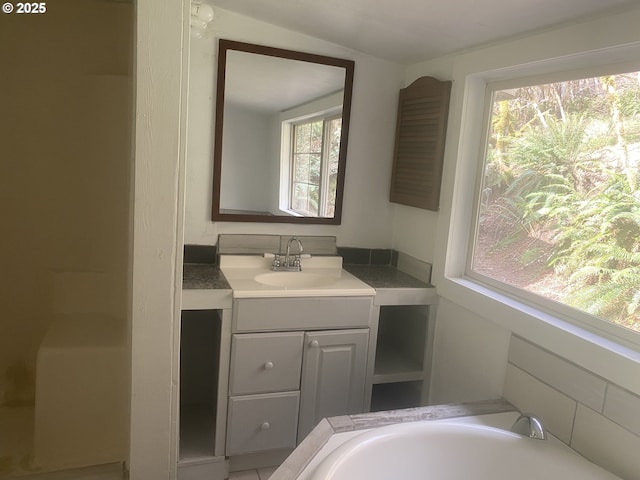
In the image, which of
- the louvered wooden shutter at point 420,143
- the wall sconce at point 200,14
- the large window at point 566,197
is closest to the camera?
the large window at point 566,197

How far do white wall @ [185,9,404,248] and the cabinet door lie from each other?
2.27ft

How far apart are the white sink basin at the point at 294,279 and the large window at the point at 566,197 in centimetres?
75

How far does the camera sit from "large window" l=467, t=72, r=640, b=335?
172 centimetres

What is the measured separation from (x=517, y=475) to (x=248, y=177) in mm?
1770

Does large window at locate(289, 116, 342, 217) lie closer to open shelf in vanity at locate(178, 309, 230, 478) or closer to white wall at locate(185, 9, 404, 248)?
white wall at locate(185, 9, 404, 248)

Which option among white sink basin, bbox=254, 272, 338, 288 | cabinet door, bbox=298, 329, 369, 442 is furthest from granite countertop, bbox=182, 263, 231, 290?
cabinet door, bbox=298, 329, 369, 442

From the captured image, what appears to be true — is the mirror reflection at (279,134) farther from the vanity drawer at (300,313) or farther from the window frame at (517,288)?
the window frame at (517,288)

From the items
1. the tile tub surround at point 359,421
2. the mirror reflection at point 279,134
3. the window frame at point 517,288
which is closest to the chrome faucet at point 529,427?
the tile tub surround at point 359,421

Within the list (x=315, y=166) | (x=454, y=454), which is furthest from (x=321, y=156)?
(x=454, y=454)

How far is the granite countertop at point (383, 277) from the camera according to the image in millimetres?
2553

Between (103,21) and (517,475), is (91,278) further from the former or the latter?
(517,475)

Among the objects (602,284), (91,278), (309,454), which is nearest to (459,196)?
(602,284)

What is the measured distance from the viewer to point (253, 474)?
2375 millimetres

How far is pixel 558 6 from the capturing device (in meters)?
1.70
